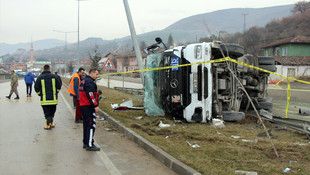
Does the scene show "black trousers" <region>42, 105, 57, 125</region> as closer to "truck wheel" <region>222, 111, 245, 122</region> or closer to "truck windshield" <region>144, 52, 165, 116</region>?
"truck windshield" <region>144, 52, 165, 116</region>

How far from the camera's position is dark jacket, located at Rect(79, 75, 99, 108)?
5.96 m

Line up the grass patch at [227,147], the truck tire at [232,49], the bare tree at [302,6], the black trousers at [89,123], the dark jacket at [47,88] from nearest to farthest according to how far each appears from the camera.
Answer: the grass patch at [227,147] < the black trousers at [89,123] < the dark jacket at [47,88] < the truck tire at [232,49] < the bare tree at [302,6]

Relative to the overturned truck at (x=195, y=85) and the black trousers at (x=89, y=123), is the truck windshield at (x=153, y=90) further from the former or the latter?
the black trousers at (x=89, y=123)

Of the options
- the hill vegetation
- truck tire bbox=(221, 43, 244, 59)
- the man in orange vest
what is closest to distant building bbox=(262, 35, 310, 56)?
the hill vegetation

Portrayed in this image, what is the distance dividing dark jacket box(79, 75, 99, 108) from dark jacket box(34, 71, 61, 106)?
2376mm

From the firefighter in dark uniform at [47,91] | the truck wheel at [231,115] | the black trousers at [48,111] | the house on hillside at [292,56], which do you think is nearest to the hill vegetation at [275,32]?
the house on hillside at [292,56]

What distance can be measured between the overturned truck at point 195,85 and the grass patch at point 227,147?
0.40 metres

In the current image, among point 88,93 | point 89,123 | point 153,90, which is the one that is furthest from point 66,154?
point 153,90

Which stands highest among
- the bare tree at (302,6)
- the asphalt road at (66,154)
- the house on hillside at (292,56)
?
the bare tree at (302,6)

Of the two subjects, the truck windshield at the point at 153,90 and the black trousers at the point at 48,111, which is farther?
the truck windshield at the point at 153,90

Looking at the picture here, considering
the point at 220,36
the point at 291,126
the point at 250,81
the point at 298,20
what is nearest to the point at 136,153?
the point at 220,36

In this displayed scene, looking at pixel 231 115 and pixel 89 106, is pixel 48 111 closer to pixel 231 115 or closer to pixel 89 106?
pixel 89 106

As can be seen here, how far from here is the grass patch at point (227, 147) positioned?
4.64 metres

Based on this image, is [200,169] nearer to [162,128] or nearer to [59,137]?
[162,128]
